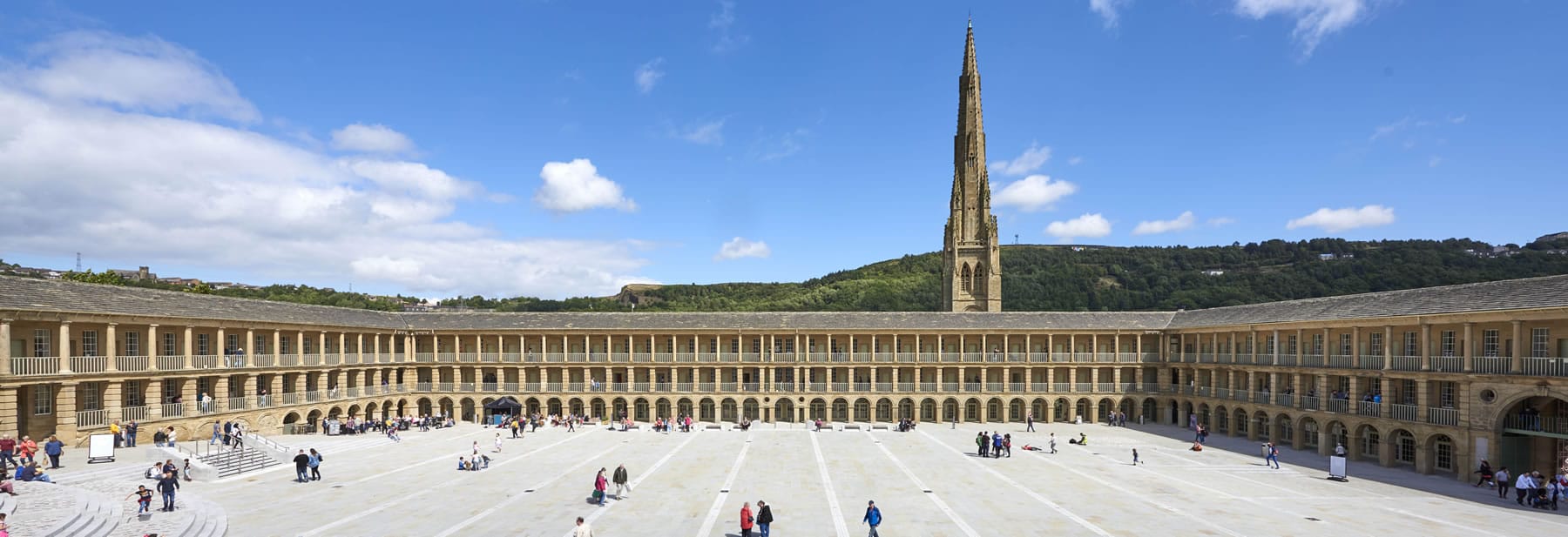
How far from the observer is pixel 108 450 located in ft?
109

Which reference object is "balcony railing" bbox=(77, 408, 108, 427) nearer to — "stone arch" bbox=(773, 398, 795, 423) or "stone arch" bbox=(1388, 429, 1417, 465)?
"stone arch" bbox=(773, 398, 795, 423)

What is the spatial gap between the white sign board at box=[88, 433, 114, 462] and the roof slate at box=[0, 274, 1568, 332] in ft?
21.2

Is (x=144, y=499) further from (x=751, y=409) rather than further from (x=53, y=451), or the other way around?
(x=751, y=409)

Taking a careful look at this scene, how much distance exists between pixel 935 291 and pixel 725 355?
53.2 m

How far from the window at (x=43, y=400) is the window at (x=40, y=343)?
1.43 m

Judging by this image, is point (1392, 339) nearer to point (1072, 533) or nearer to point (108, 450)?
point (1072, 533)

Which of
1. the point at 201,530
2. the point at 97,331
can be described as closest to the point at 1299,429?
the point at 201,530

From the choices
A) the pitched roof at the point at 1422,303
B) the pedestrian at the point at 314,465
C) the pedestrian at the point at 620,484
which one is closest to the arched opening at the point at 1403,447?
the pitched roof at the point at 1422,303

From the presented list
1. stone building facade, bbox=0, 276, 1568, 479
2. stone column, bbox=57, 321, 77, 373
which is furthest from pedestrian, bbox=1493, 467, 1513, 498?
stone column, bbox=57, 321, 77, 373

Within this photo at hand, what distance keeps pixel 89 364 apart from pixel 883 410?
160 feet

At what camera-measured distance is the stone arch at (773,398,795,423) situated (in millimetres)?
64438

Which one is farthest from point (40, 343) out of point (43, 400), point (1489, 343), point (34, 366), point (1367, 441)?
point (1367, 441)

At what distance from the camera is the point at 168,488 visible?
26000mm

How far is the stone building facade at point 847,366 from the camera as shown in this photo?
34.9m
